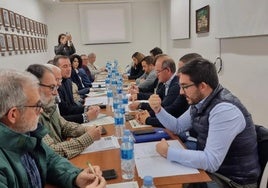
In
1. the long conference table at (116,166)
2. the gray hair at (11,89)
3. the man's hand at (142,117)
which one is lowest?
the long conference table at (116,166)

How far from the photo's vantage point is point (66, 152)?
149cm

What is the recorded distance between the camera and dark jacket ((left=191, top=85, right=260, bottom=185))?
1367 mm

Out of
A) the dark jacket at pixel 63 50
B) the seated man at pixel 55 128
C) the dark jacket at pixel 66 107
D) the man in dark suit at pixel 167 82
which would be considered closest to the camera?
the seated man at pixel 55 128

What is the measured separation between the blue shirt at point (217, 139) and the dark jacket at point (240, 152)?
4cm

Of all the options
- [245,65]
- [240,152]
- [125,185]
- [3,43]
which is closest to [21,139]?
[125,185]

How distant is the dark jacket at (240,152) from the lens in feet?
4.49

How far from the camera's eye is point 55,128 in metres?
1.77

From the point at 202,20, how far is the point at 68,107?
3411mm

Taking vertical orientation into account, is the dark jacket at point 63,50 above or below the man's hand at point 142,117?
above

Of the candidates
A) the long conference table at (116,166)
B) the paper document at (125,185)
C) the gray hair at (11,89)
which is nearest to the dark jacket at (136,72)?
the long conference table at (116,166)

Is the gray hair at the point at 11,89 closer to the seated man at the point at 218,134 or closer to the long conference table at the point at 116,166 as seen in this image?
the long conference table at the point at 116,166

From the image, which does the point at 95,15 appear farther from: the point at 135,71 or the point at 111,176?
the point at 111,176

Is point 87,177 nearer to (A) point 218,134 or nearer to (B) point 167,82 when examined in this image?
(A) point 218,134

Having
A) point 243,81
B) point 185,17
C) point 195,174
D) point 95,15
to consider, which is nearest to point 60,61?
point 195,174
